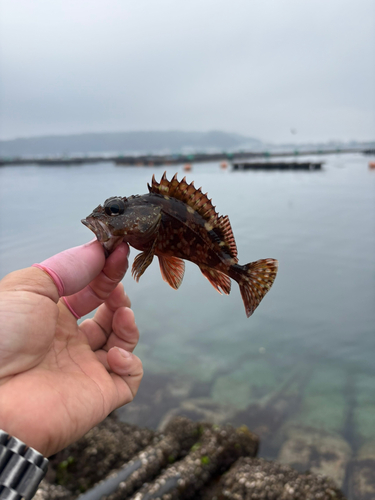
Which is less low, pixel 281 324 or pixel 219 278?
pixel 219 278

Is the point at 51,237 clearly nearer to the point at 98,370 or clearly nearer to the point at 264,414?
the point at 264,414

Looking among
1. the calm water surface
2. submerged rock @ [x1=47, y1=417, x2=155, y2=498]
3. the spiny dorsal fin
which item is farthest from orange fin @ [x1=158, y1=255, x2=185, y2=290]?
the calm water surface

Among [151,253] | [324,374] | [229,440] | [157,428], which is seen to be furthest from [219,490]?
[324,374]

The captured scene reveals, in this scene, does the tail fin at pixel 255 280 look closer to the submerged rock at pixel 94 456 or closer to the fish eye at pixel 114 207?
the fish eye at pixel 114 207

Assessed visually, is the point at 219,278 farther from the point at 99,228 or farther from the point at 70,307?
the point at 70,307

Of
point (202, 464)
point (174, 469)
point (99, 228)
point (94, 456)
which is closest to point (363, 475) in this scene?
point (202, 464)

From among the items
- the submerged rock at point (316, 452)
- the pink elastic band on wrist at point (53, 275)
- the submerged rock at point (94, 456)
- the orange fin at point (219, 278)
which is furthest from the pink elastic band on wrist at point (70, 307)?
the submerged rock at point (316, 452)

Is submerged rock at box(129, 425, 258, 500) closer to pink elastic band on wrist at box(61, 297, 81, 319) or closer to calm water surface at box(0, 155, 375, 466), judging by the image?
calm water surface at box(0, 155, 375, 466)

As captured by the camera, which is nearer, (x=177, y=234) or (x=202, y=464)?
(x=177, y=234)

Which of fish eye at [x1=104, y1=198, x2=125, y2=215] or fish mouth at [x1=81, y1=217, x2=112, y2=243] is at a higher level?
fish eye at [x1=104, y1=198, x2=125, y2=215]
